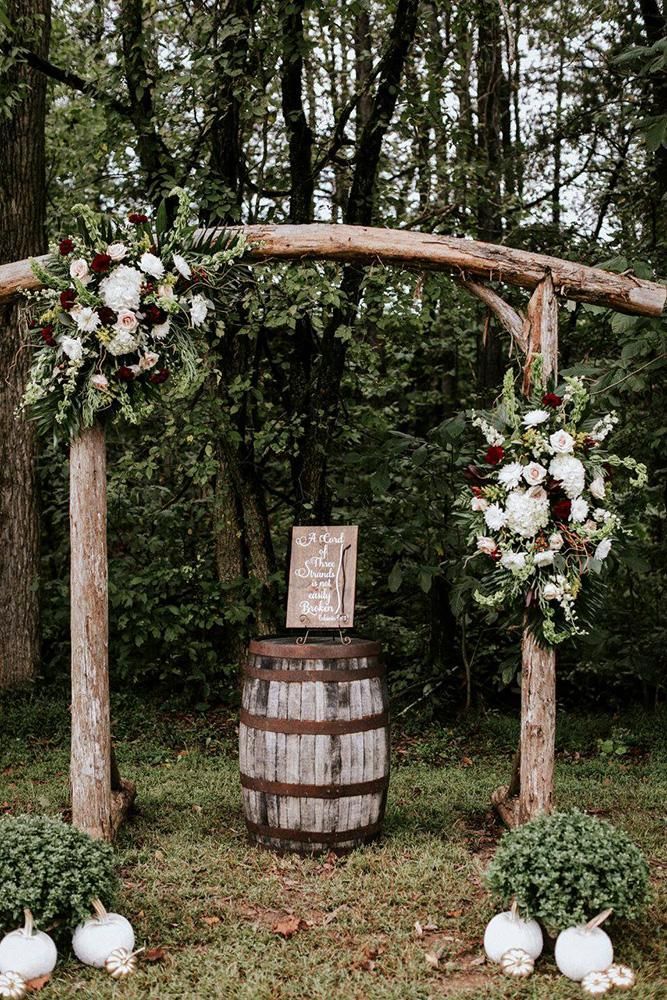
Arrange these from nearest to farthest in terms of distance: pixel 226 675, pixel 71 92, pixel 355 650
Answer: pixel 355 650, pixel 226 675, pixel 71 92

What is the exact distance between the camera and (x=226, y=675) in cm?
808

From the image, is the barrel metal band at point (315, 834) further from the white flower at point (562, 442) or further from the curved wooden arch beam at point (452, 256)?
the curved wooden arch beam at point (452, 256)

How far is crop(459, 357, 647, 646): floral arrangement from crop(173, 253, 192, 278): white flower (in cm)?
145

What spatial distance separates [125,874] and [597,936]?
2.09 meters

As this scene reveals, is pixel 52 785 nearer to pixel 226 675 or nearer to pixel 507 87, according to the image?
pixel 226 675

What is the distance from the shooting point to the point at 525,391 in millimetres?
4742

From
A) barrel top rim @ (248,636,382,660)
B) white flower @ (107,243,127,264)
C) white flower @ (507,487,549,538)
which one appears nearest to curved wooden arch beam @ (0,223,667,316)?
white flower @ (107,243,127,264)

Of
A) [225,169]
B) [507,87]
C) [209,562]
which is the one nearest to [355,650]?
[209,562]

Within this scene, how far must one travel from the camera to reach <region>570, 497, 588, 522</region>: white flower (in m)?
4.29

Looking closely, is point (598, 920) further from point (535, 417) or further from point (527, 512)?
point (535, 417)

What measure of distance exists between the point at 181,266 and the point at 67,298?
515 millimetres

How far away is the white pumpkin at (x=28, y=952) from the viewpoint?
3.42 meters

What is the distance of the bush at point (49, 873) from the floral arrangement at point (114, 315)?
1.72 m

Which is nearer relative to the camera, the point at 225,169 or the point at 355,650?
the point at 355,650
